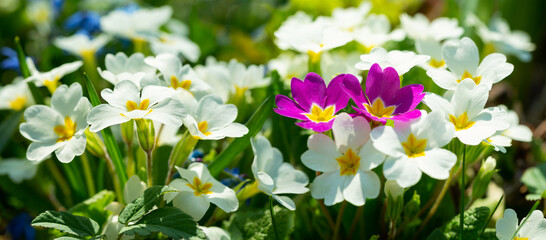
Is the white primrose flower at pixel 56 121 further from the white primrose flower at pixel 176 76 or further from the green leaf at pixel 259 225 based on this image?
the green leaf at pixel 259 225

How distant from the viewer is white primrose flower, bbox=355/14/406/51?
1.28 m

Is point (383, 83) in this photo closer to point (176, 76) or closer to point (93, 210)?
point (176, 76)

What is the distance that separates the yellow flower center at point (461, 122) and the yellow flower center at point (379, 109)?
0.10 meters

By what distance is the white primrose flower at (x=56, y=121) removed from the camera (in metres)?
0.95

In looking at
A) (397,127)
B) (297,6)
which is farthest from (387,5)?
(397,127)

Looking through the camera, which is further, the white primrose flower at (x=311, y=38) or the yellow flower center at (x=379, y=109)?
the white primrose flower at (x=311, y=38)

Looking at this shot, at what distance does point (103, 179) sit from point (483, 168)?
891 millimetres

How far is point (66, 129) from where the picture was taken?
982 mm

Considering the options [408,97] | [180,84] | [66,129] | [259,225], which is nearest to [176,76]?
[180,84]

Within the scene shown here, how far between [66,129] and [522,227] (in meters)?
0.87

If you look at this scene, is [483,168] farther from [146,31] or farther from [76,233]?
[146,31]

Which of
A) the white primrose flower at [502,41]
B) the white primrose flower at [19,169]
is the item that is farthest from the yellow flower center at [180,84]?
the white primrose flower at [502,41]

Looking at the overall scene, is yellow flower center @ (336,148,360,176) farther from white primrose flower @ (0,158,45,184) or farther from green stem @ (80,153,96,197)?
white primrose flower @ (0,158,45,184)

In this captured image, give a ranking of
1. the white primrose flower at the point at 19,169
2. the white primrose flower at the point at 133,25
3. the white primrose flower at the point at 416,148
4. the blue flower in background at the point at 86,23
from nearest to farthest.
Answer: the white primrose flower at the point at 416,148, the white primrose flower at the point at 19,169, the white primrose flower at the point at 133,25, the blue flower in background at the point at 86,23
